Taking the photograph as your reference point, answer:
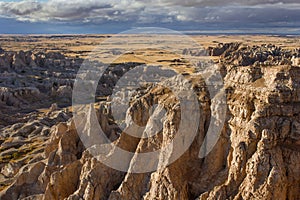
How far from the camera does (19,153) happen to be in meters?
42.7

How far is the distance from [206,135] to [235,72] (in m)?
3.36

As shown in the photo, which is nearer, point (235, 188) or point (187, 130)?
point (235, 188)

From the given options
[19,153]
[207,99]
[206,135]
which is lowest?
[19,153]

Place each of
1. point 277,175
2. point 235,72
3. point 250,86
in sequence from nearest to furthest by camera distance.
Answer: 1. point 277,175
2. point 250,86
3. point 235,72

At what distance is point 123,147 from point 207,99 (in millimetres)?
5202

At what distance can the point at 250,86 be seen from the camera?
15.9 m

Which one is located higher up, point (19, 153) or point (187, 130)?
point (187, 130)

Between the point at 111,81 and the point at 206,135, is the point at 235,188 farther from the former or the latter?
the point at 111,81

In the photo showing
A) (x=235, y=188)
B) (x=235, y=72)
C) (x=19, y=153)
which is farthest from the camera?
(x=19, y=153)

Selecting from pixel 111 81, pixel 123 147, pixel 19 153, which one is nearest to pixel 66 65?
pixel 111 81

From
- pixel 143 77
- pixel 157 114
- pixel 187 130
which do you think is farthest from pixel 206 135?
pixel 143 77

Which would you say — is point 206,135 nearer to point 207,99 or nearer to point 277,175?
point 207,99

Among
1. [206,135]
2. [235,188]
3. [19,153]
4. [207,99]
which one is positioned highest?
[207,99]

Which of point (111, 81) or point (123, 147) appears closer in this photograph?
point (123, 147)
